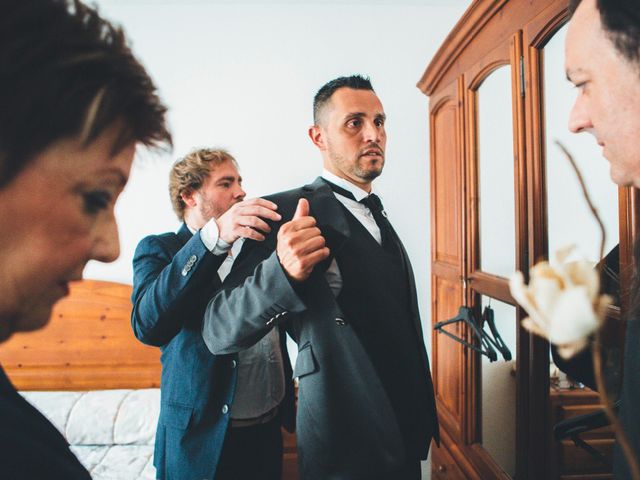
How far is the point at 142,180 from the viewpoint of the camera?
2693mm

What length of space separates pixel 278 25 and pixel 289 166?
3.06 ft

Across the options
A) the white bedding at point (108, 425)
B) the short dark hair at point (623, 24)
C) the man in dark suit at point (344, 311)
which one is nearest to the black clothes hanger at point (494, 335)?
the man in dark suit at point (344, 311)

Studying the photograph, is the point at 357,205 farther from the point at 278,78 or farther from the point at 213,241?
the point at 278,78

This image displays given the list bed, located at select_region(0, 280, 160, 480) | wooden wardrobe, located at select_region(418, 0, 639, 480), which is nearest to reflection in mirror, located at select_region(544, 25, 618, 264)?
wooden wardrobe, located at select_region(418, 0, 639, 480)

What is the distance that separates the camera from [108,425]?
2080 millimetres

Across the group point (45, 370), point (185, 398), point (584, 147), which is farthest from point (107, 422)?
point (584, 147)

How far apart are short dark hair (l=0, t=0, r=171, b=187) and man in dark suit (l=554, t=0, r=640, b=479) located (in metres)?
0.53

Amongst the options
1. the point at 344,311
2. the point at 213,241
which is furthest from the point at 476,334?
the point at 213,241

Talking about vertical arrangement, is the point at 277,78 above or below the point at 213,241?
above

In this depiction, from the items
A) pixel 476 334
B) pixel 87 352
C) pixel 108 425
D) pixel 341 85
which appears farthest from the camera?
pixel 87 352

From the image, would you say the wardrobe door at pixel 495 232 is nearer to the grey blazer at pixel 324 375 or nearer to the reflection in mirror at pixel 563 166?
the reflection in mirror at pixel 563 166

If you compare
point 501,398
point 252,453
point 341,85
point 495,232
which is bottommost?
point 252,453

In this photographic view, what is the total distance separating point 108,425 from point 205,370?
4.37 feet

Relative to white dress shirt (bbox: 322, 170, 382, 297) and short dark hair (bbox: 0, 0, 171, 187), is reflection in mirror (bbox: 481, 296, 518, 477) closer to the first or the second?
white dress shirt (bbox: 322, 170, 382, 297)
